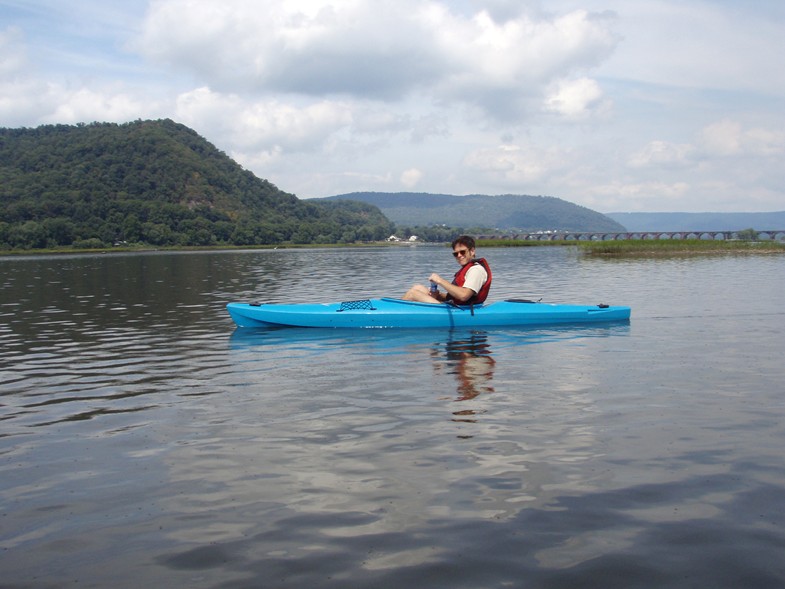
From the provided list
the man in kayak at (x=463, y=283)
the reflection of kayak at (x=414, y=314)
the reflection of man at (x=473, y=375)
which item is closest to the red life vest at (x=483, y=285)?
the man in kayak at (x=463, y=283)

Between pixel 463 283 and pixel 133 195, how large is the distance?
492ft

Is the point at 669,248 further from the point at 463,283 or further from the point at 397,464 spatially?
the point at 397,464

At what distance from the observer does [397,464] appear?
636 cm

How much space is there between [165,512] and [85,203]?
139470 millimetres

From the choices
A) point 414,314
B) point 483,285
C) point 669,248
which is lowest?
point 414,314

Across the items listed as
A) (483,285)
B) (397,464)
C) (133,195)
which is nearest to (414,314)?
(483,285)

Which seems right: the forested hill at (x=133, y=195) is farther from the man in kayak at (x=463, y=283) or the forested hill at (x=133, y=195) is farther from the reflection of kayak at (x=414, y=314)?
the man in kayak at (x=463, y=283)

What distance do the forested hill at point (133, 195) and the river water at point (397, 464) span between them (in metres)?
114

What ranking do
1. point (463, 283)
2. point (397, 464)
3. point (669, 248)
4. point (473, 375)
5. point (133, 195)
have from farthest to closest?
A: 1. point (133, 195)
2. point (669, 248)
3. point (463, 283)
4. point (473, 375)
5. point (397, 464)

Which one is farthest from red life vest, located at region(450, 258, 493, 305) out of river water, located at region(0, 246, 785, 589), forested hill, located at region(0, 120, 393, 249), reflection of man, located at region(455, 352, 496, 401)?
→ forested hill, located at region(0, 120, 393, 249)

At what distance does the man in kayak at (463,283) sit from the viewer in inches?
559

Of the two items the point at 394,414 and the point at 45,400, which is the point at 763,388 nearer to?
the point at 394,414

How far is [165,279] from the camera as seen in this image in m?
35.3

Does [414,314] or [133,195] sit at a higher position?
[133,195]
